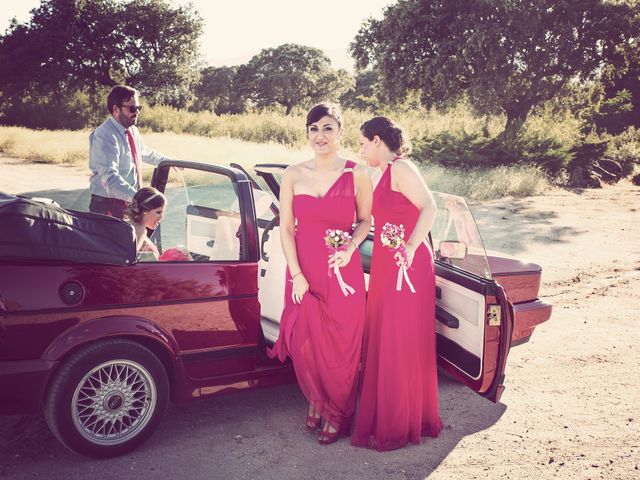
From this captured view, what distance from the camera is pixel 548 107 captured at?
21.6m

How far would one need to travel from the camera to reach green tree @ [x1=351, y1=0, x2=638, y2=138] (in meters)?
18.2

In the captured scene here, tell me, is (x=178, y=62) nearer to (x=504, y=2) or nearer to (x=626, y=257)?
(x=504, y=2)

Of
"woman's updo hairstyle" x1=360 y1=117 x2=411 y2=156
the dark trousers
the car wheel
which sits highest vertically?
"woman's updo hairstyle" x1=360 y1=117 x2=411 y2=156

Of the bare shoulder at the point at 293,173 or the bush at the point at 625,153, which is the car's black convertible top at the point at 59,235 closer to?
the bare shoulder at the point at 293,173

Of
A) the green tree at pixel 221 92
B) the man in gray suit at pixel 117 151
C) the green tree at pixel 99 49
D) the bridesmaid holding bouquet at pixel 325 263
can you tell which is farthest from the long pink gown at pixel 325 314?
the green tree at pixel 221 92

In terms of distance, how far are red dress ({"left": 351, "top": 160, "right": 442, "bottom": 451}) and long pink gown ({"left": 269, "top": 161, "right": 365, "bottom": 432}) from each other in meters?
0.15

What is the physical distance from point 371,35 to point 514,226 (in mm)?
10353

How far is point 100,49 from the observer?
32688 millimetres

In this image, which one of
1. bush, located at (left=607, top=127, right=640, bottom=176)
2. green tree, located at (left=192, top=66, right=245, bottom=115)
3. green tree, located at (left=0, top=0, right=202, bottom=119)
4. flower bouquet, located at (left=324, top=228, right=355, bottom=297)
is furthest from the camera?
green tree, located at (left=192, top=66, right=245, bottom=115)

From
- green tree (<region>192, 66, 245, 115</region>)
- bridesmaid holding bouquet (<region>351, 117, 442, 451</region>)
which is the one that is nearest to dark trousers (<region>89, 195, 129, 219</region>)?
bridesmaid holding bouquet (<region>351, 117, 442, 451</region>)

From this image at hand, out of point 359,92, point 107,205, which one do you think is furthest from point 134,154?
point 359,92

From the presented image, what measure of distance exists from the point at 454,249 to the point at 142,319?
6.28 feet

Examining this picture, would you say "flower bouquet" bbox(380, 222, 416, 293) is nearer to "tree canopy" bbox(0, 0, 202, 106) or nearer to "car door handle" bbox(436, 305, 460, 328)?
"car door handle" bbox(436, 305, 460, 328)

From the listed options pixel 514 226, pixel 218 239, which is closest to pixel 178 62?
pixel 514 226
